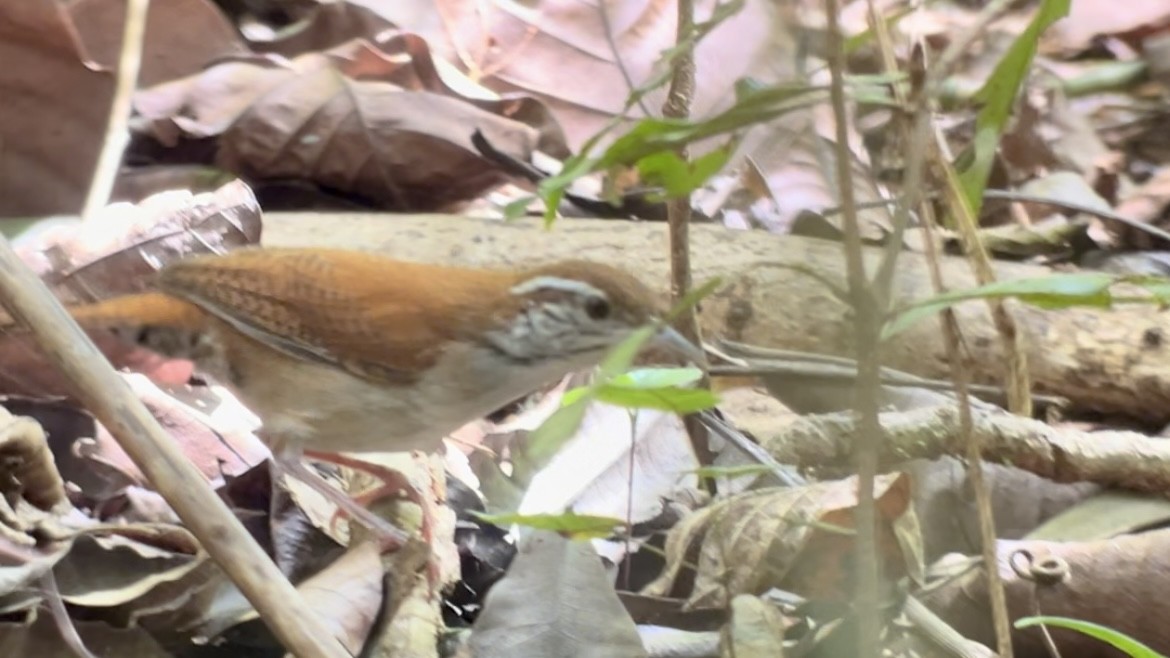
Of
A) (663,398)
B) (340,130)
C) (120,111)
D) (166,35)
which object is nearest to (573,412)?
(663,398)

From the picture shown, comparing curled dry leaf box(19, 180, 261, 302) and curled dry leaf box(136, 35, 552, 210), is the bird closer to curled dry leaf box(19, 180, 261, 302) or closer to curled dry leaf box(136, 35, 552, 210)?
curled dry leaf box(19, 180, 261, 302)

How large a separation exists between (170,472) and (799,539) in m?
0.88

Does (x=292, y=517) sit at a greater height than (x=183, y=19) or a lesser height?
lesser

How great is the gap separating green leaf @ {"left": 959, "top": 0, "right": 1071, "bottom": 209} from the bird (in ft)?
3.09

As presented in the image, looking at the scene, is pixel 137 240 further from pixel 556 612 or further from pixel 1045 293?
pixel 1045 293

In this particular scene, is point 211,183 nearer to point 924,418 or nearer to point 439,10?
point 439,10

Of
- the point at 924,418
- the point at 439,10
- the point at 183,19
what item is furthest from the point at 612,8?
the point at 924,418

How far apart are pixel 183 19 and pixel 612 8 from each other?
135cm

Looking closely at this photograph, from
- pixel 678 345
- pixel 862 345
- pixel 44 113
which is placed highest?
pixel 44 113

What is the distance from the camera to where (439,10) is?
4.93 meters

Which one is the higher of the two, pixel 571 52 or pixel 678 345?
pixel 571 52

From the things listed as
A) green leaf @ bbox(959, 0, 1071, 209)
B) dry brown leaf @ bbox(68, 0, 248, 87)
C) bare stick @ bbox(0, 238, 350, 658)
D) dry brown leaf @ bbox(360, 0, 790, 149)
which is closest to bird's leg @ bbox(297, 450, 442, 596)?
bare stick @ bbox(0, 238, 350, 658)

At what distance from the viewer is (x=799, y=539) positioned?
6.42ft

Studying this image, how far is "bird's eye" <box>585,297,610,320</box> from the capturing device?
7.78ft
